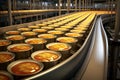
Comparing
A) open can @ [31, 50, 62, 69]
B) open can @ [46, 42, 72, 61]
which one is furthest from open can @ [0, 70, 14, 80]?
open can @ [46, 42, 72, 61]

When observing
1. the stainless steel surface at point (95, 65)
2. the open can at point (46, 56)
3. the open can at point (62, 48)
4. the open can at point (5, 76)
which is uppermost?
the open can at point (62, 48)

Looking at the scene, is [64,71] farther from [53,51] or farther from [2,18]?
[2,18]

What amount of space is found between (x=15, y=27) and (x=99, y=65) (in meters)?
1.74

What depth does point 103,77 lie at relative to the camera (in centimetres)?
126

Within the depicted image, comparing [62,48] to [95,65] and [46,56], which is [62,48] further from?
[95,65]

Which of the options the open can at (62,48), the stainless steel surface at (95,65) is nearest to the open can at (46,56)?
the open can at (62,48)

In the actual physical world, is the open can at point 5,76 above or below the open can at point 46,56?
below

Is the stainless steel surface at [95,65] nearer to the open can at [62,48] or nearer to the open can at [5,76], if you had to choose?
the open can at [62,48]

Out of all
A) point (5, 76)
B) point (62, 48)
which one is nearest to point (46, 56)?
point (62, 48)

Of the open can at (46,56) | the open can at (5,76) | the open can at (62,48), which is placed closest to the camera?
the open can at (5,76)

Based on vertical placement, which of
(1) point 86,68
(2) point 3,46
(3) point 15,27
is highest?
(3) point 15,27

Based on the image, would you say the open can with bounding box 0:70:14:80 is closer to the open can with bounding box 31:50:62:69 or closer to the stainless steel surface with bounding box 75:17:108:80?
the open can with bounding box 31:50:62:69

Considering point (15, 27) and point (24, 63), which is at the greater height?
point (15, 27)

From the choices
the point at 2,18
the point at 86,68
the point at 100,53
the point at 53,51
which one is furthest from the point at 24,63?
the point at 2,18
